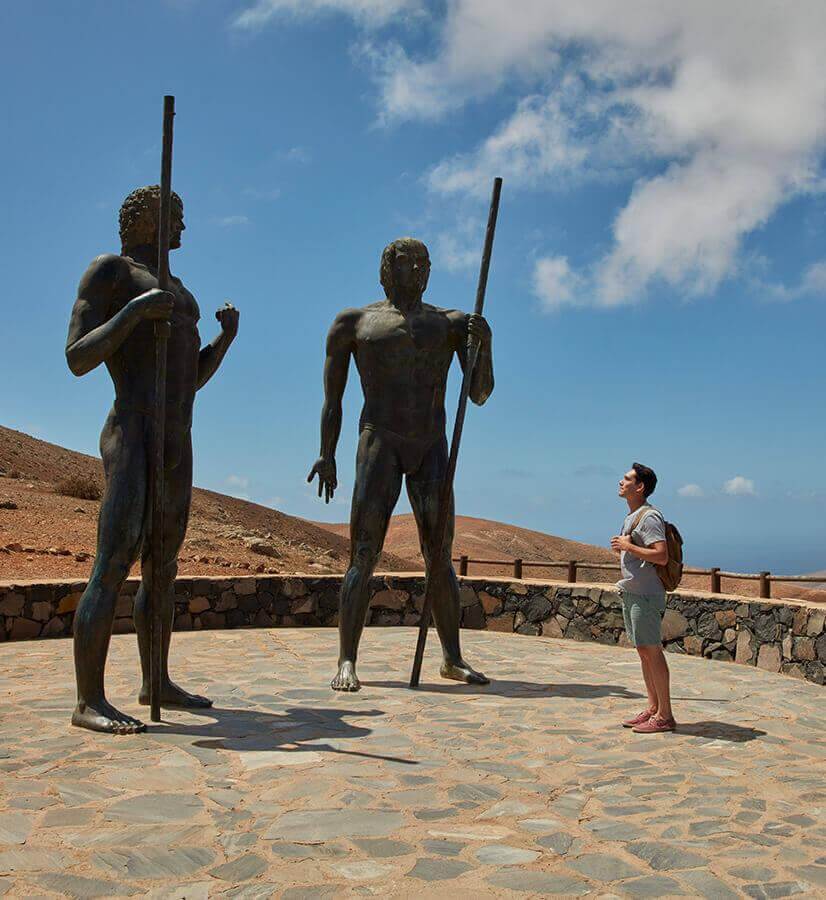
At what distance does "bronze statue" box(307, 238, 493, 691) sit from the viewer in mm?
5984

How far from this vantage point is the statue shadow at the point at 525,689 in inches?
226

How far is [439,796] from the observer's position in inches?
142

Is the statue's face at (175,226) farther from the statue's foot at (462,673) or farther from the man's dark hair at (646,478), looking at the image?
the statue's foot at (462,673)

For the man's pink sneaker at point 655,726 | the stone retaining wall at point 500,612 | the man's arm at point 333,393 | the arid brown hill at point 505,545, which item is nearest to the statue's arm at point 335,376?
the man's arm at point 333,393

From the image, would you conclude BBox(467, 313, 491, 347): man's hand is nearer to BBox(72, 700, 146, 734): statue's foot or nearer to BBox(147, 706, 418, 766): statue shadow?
BBox(147, 706, 418, 766): statue shadow

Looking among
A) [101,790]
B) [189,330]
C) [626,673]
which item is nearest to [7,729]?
[101,790]

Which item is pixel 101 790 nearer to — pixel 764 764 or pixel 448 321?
pixel 764 764

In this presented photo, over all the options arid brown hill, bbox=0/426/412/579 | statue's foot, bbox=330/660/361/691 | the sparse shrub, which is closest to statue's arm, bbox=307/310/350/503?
statue's foot, bbox=330/660/361/691

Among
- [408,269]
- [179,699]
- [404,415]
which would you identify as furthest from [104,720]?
[408,269]

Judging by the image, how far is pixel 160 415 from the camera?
4586 mm

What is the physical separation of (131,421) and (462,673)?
2.74 meters

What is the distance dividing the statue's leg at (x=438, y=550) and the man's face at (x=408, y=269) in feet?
3.43

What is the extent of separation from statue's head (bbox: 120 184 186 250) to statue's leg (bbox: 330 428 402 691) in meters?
1.79

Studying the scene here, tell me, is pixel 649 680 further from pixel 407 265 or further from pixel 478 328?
pixel 407 265
